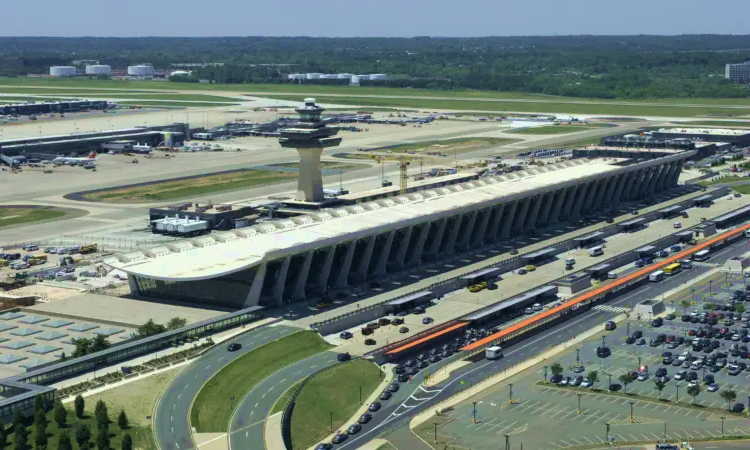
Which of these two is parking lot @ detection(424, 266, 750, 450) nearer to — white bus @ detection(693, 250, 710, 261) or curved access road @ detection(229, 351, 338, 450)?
curved access road @ detection(229, 351, 338, 450)

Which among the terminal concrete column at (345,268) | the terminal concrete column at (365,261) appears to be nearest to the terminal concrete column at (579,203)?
the terminal concrete column at (365,261)

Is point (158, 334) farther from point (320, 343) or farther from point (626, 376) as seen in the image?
point (626, 376)

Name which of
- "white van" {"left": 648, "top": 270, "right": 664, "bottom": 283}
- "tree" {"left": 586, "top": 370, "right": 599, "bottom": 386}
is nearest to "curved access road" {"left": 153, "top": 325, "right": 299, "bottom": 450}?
"tree" {"left": 586, "top": 370, "right": 599, "bottom": 386}

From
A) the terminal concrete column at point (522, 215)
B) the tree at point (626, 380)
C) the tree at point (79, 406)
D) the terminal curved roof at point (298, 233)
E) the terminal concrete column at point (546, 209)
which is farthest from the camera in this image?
the terminal concrete column at point (546, 209)

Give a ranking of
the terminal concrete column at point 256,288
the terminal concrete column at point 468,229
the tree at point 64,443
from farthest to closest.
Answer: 1. the terminal concrete column at point 468,229
2. the terminal concrete column at point 256,288
3. the tree at point 64,443

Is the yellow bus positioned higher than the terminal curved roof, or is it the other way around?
the terminal curved roof

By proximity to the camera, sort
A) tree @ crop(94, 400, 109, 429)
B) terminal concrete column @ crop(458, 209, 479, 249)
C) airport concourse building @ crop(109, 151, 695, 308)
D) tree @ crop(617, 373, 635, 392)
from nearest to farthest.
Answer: tree @ crop(94, 400, 109, 429) → tree @ crop(617, 373, 635, 392) → airport concourse building @ crop(109, 151, 695, 308) → terminal concrete column @ crop(458, 209, 479, 249)

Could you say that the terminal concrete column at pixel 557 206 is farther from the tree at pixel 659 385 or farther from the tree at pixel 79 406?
the tree at pixel 79 406

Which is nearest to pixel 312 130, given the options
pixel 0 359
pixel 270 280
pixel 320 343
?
pixel 270 280
